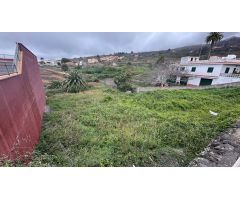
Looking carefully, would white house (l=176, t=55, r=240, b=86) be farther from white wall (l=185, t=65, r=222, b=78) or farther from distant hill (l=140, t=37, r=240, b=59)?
distant hill (l=140, t=37, r=240, b=59)

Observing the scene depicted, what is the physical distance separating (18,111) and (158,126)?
5628 mm

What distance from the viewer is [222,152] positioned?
17.5 ft

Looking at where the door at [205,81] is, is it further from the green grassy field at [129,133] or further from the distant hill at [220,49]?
the distant hill at [220,49]

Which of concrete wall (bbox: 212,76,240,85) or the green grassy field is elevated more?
concrete wall (bbox: 212,76,240,85)

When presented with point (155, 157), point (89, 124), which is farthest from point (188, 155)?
point (89, 124)

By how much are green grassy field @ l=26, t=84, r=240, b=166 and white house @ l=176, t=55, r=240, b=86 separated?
739 centimetres

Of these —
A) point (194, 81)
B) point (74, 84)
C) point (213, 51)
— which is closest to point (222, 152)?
point (74, 84)

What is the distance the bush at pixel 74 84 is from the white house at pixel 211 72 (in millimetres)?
12363

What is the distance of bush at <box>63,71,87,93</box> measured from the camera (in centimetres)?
1647

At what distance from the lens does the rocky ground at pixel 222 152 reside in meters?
4.86

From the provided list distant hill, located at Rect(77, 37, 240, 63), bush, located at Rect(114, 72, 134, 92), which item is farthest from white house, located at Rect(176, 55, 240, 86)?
distant hill, located at Rect(77, 37, 240, 63)

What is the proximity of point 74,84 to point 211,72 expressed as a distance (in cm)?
1542

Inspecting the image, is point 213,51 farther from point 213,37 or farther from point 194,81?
point 194,81
